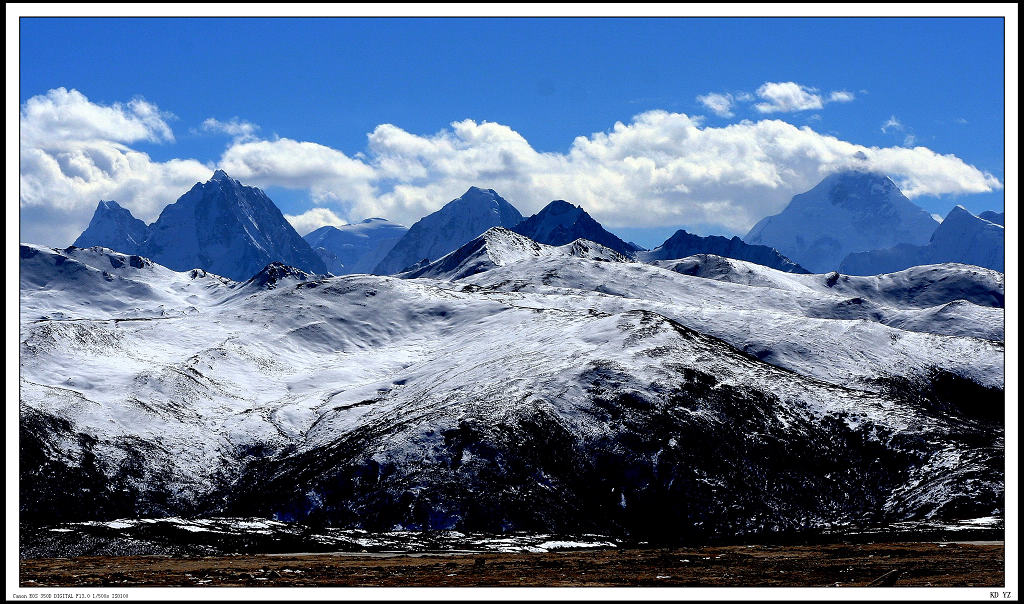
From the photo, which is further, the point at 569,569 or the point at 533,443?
the point at 533,443

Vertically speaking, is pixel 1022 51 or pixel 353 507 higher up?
pixel 1022 51

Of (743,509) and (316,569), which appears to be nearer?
(316,569)

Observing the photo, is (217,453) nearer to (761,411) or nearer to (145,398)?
(145,398)

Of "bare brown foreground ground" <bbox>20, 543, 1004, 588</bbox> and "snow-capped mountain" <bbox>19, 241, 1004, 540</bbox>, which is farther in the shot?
"snow-capped mountain" <bbox>19, 241, 1004, 540</bbox>

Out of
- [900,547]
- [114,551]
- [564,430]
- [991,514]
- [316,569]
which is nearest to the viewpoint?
[316,569]

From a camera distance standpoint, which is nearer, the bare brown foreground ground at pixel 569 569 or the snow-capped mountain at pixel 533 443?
the bare brown foreground ground at pixel 569 569

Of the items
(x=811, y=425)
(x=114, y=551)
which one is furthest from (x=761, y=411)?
(x=114, y=551)

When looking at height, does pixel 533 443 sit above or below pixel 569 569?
above

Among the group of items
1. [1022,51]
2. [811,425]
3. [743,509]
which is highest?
[1022,51]
